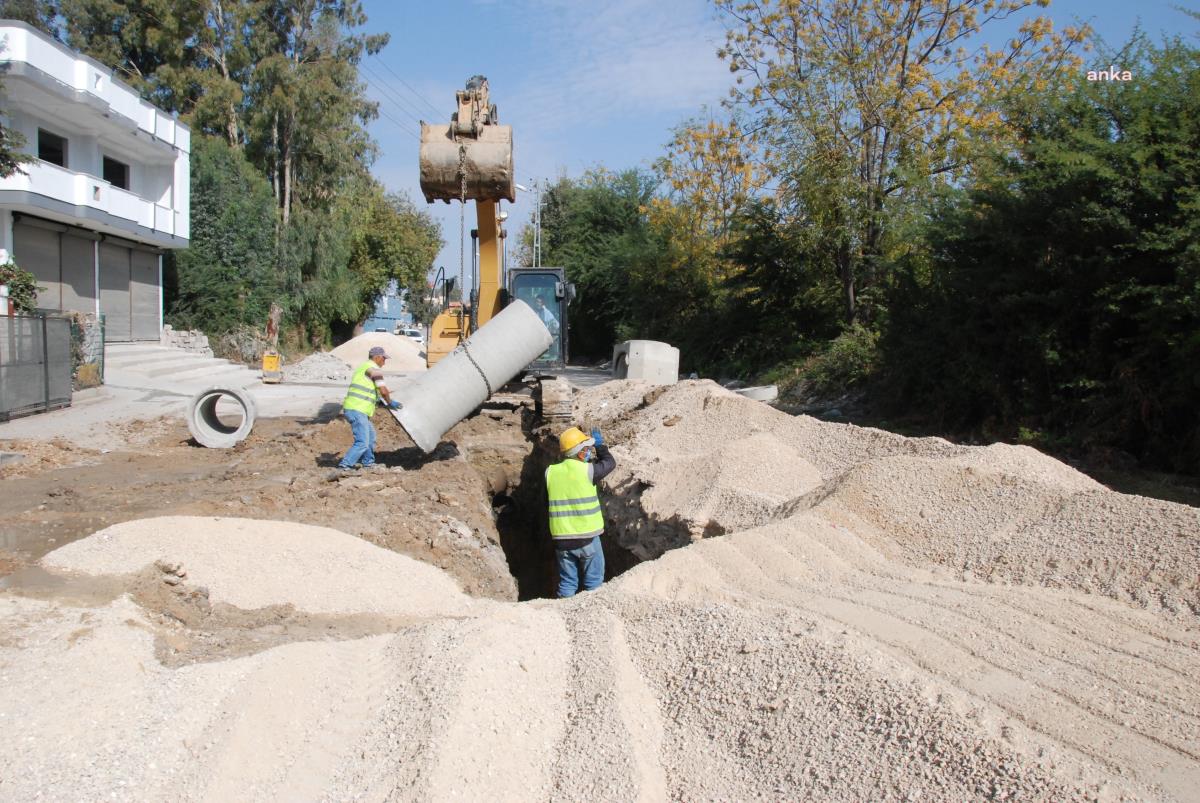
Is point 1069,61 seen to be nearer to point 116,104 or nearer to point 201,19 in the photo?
point 116,104

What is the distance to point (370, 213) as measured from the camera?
37.8 meters

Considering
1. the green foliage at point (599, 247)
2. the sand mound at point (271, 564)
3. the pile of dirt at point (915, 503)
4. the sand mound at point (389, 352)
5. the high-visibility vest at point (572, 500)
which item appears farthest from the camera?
the green foliage at point (599, 247)

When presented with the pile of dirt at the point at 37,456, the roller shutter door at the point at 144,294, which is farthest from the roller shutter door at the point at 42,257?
the pile of dirt at the point at 37,456

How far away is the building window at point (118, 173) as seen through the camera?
21.5 meters

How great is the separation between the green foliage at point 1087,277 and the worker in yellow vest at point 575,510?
21.0ft

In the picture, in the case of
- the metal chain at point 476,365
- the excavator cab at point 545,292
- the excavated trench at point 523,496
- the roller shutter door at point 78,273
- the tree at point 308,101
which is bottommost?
the excavated trench at point 523,496

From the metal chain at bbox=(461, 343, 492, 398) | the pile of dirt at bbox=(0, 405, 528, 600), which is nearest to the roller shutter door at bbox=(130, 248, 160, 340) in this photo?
the pile of dirt at bbox=(0, 405, 528, 600)

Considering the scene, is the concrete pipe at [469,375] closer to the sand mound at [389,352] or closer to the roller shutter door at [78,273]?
the roller shutter door at [78,273]

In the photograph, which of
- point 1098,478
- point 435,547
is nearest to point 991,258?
point 1098,478

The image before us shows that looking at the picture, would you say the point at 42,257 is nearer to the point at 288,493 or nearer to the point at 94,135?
the point at 94,135

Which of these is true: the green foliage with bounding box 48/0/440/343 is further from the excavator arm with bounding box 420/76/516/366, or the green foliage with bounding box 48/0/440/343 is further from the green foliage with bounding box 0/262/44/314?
the excavator arm with bounding box 420/76/516/366

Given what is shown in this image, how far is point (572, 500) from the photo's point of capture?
6.70m

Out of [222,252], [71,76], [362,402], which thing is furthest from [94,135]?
[362,402]

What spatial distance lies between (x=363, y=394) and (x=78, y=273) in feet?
44.8
